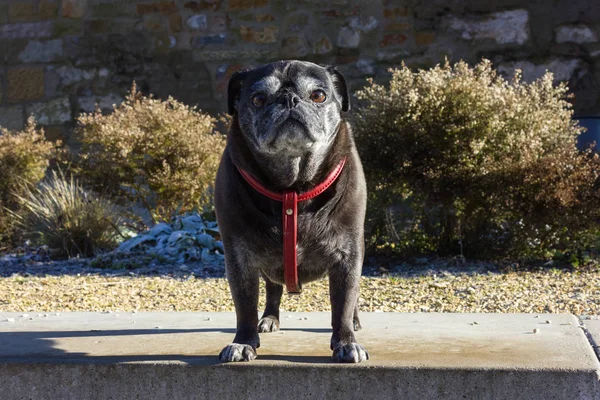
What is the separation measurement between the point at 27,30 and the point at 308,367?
852 centimetres

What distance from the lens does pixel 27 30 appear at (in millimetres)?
9805

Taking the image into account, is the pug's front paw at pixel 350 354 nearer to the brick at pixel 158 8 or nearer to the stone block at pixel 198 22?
the stone block at pixel 198 22

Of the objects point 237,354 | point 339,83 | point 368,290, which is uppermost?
point 339,83

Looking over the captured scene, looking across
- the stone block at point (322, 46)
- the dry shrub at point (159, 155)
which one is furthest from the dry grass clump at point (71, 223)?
the stone block at point (322, 46)

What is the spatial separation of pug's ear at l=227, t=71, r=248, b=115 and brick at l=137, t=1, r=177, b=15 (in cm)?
695

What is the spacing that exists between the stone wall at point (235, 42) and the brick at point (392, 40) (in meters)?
0.01

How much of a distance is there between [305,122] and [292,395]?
97cm

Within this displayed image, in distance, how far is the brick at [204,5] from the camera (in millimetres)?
9500

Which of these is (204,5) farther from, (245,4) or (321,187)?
(321,187)

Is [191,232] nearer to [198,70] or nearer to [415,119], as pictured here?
[415,119]

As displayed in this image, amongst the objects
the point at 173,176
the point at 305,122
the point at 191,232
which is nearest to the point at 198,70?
the point at 173,176

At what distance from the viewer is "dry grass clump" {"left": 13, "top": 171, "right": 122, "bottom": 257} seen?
7.40 metres

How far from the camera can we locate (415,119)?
627 cm

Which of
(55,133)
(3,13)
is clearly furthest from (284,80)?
(3,13)
